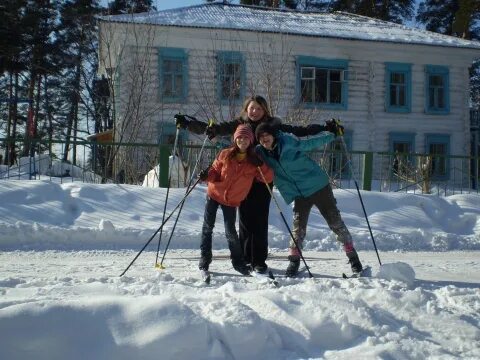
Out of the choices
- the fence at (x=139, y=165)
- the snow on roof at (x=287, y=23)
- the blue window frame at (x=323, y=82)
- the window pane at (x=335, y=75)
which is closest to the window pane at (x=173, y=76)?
the snow on roof at (x=287, y=23)

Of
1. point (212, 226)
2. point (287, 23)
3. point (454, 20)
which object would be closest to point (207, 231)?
point (212, 226)

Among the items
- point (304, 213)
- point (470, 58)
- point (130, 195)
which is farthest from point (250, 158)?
point (470, 58)

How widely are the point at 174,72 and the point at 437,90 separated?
9836mm

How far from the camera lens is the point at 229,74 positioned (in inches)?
630

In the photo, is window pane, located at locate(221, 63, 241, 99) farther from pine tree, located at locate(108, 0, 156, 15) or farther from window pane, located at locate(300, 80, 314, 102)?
pine tree, located at locate(108, 0, 156, 15)

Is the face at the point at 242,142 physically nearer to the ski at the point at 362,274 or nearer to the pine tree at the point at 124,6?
the ski at the point at 362,274

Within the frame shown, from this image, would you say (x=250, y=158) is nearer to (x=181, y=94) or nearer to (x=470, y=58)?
(x=181, y=94)

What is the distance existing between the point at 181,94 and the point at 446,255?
11221 mm

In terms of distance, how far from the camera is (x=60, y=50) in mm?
29359

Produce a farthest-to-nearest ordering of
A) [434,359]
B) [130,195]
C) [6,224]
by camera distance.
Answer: [130,195], [6,224], [434,359]

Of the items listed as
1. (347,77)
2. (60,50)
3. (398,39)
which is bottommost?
(347,77)

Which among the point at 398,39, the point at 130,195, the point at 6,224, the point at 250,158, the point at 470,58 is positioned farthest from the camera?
the point at 470,58

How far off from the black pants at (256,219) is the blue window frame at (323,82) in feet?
41.4

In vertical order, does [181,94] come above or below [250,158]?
above
